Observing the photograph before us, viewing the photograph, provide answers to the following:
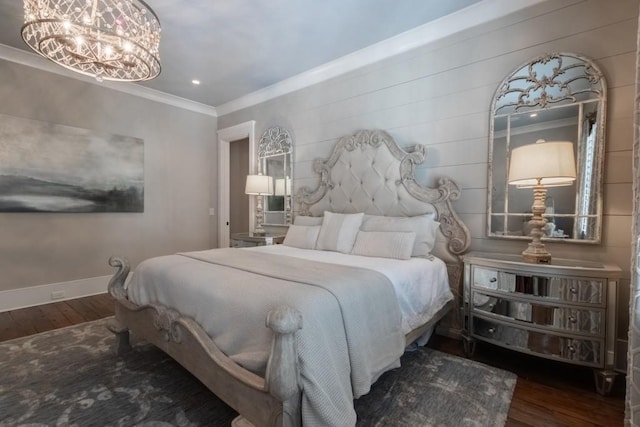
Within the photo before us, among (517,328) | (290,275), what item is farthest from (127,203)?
(517,328)

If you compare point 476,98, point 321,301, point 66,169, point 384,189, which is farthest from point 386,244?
point 66,169

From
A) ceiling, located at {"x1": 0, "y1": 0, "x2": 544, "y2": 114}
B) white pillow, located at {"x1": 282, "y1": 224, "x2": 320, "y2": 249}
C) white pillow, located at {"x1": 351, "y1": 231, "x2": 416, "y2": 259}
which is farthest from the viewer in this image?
white pillow, located at {"x1": 282, "y1": 224, "x2": 320, "y2": 249}

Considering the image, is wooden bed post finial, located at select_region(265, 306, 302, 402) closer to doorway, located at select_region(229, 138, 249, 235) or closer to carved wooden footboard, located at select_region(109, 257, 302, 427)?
carved wooden footboard, located at select_region(109, 257, 302, 427)

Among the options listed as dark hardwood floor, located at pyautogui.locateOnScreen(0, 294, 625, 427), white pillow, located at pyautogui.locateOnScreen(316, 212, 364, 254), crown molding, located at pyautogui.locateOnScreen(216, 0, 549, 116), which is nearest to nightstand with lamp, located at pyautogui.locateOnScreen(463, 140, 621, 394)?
dark hardwood floor, located at pyautogui.locateOnScreen(0, 294, 625, 427)

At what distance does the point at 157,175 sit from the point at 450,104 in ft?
13.4

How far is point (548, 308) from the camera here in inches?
75.9

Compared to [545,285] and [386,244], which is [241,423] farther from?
[545,285]

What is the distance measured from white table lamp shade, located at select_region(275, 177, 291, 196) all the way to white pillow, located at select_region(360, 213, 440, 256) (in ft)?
5.58

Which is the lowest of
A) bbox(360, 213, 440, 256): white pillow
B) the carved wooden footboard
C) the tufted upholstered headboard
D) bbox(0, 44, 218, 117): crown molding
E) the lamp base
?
the carved wooden footboard

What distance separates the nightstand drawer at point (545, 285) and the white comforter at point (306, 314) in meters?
0.48

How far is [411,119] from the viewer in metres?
2.96

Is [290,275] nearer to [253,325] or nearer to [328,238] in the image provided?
[253,325]

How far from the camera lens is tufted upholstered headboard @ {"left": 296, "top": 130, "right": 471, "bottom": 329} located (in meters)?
2.63

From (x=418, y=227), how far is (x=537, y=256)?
86 centimetres
